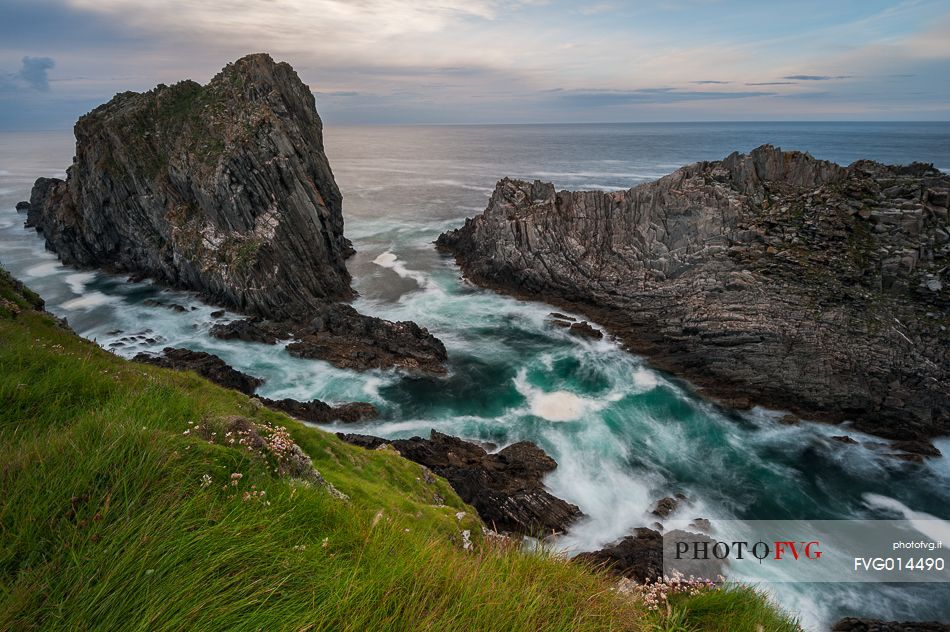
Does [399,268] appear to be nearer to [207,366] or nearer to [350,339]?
[350,339]

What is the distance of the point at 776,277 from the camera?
31594 mm

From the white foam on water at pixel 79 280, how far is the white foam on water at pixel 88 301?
2.05m

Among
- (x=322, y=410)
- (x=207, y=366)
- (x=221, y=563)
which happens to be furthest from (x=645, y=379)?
(x=221, y=563)

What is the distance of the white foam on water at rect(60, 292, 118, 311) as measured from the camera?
3956 cm

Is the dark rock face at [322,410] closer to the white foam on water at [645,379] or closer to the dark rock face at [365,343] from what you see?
the dark rock face at [365,343]

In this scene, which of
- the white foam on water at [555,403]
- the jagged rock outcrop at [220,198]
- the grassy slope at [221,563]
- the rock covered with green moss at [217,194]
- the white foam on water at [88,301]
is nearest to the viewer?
the grassy slope at [221,563]

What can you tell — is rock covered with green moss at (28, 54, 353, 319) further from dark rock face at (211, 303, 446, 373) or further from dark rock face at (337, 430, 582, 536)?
dark rock face at (337, 430, 582, 536)

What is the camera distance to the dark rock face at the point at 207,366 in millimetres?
26781

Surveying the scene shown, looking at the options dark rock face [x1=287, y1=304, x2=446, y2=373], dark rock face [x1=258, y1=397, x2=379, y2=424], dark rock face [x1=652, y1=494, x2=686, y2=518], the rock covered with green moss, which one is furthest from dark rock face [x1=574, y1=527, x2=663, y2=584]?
the rock covered with green moss

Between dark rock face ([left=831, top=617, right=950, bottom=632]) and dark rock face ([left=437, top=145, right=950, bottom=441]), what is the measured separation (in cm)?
1277

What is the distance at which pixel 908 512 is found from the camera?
20.8 m

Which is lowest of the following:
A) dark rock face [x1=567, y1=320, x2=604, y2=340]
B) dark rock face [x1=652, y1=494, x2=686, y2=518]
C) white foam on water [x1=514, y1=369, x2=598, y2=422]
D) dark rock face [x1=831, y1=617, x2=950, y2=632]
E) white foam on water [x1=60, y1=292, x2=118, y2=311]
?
dark rock face [x1=831, y1=617, x2=950, y2=632]

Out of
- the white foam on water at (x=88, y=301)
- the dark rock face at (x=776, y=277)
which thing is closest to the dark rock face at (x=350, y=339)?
the dark rock face at (x=776, y=277)

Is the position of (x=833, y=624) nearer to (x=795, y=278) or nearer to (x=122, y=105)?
(x=795, y=278)
